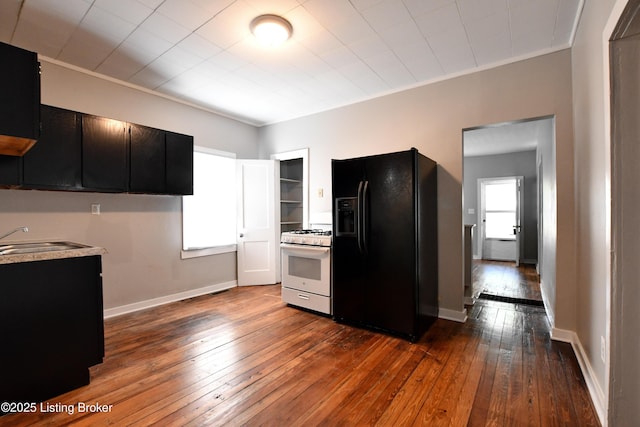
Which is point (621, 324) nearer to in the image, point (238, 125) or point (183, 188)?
point (183, 188)

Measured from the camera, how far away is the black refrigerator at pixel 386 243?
106 inches

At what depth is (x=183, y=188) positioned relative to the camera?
3668mm

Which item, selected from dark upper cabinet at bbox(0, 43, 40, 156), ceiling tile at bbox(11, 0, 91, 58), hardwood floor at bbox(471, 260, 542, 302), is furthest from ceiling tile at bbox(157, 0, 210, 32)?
hardwood floor at bbox(471, 260, 542, 302)

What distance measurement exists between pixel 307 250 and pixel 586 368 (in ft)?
8.32

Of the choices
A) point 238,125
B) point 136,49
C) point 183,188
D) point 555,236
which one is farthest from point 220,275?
point 555,236

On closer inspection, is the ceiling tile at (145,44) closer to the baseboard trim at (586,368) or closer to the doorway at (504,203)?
the baseboard trim at (586,368)

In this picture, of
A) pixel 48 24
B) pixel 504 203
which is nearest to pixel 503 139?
pixel 504 203

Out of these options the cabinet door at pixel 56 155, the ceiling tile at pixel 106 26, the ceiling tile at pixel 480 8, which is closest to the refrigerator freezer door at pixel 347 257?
the ceiling tile at pixel 480 8

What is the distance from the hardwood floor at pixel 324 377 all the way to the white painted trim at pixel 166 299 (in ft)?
0.45

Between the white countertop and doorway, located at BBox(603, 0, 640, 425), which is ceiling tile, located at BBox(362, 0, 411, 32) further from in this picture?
the white countertop

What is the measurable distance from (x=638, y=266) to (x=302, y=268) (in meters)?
2.78

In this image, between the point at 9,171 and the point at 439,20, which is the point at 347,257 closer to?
the point at 439,20

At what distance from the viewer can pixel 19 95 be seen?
1.82 m

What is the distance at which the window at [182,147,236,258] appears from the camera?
4059mm
